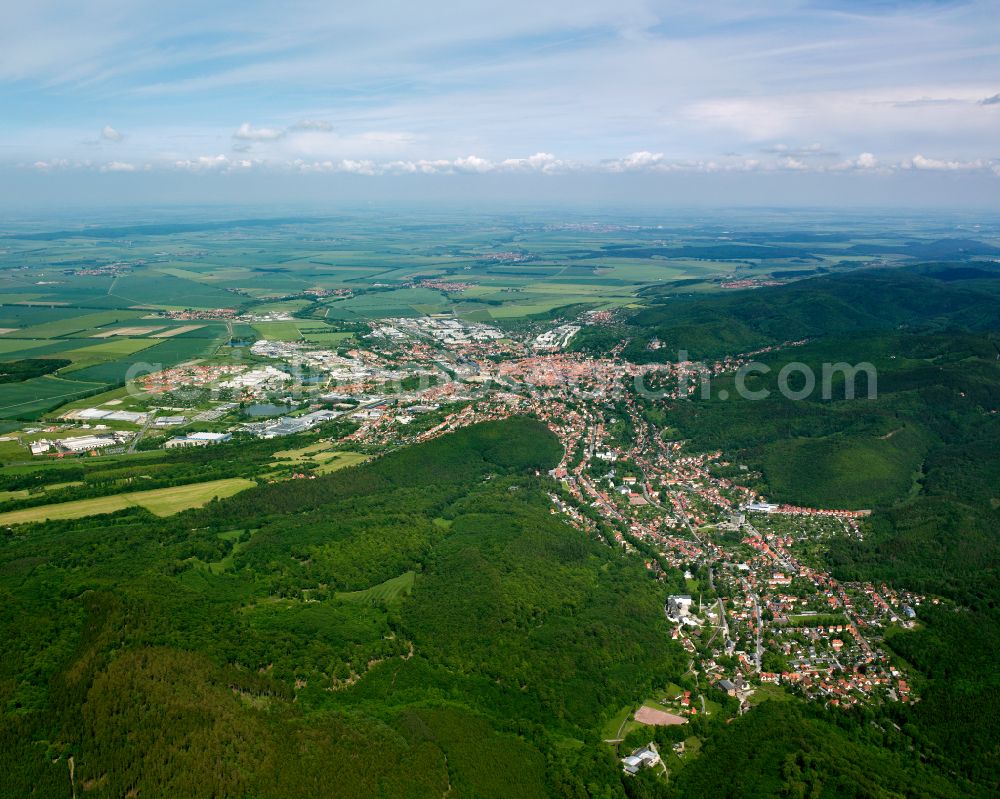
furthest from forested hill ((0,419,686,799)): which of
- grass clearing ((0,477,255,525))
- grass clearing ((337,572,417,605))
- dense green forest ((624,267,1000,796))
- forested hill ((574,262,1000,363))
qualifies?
forested hill ((574,262,1000,363))

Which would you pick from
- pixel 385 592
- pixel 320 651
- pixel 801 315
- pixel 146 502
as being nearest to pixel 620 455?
pixel 385 592

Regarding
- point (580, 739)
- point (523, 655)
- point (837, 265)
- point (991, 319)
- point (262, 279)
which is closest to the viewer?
point (580, 739)

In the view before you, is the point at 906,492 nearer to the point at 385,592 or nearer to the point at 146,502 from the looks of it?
the point at 385,592

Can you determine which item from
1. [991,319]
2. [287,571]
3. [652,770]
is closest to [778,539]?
[652,770]

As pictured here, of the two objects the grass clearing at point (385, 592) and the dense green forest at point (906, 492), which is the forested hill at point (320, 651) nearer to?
the grass clearing at point (385, 592)

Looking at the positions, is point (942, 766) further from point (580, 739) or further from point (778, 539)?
point (778, 539)
